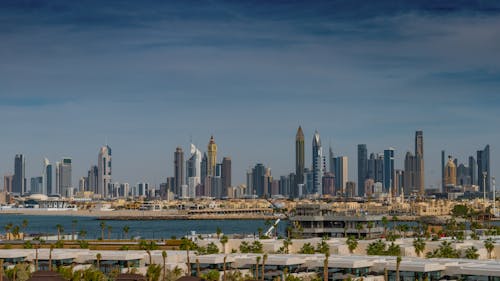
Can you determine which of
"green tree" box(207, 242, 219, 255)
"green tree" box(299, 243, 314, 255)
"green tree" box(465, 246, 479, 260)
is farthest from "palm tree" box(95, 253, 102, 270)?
"green tree" box(465, 246, 479, 260)

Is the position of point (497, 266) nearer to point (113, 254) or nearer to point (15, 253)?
point (113, 254)

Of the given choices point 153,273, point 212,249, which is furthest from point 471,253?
point 153,273

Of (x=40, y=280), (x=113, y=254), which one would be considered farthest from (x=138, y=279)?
(x=113, y=254)

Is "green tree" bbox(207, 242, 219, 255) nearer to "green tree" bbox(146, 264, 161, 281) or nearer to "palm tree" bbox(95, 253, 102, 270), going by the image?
"palm tree" bbox(95, 253, 102, 270)

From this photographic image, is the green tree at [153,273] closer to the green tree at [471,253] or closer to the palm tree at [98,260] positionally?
the palm tree at [98,260]

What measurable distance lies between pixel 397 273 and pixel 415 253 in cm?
1777

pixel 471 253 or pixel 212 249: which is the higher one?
pixel 471 253

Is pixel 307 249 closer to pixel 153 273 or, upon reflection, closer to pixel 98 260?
pixel 98 260

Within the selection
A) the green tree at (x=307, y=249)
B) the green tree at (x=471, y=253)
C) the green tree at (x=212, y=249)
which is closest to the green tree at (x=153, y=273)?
the green tree at (x=212, y=249)

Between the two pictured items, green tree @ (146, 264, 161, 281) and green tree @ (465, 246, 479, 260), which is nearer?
green tree @ (146, 264, 161, 281)

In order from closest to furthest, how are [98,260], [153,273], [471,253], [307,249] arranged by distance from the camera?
[153,273] < [98,260] < [471,253] < [307,249]

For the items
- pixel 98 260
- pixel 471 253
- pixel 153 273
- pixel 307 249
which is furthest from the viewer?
pixel 307 249

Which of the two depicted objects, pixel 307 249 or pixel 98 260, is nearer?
pixel 98 260

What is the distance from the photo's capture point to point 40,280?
49.5 meters
